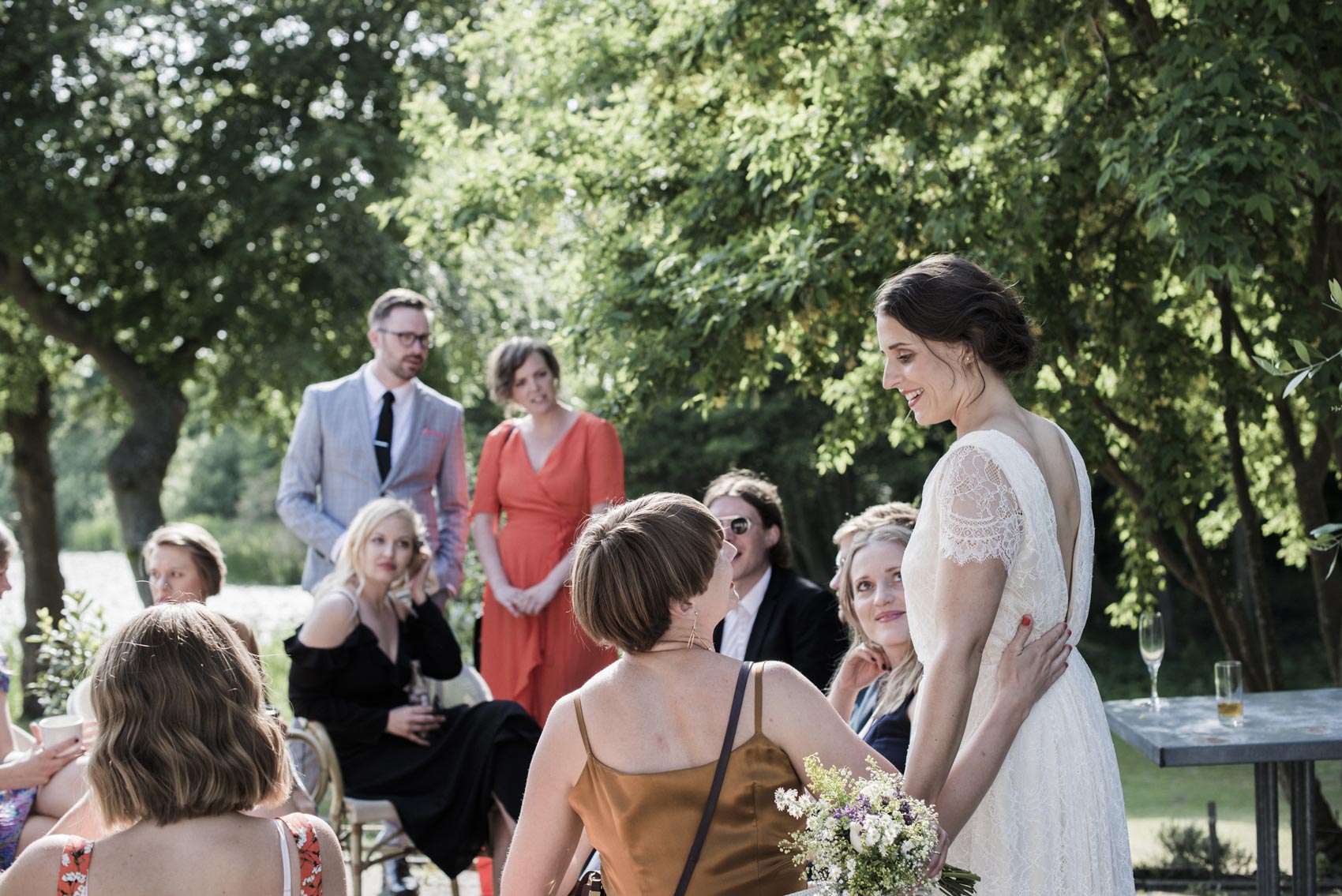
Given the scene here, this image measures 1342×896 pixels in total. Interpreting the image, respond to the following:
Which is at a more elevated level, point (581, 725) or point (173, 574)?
point (173, 574)

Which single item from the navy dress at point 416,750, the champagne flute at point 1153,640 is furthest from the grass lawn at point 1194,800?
the navy dress at point 416,750

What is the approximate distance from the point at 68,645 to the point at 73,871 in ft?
12.7

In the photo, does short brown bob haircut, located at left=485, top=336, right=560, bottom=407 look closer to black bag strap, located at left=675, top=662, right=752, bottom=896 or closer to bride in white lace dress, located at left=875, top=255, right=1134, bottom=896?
bride in white lace dress, located at left=875, top=255, right=1134, bottom=896

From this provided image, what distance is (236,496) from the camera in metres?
46.1

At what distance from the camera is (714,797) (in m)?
2.21

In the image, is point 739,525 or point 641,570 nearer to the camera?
point 641,570

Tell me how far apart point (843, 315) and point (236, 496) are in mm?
43514

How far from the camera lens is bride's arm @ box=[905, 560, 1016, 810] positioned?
86.9 inches

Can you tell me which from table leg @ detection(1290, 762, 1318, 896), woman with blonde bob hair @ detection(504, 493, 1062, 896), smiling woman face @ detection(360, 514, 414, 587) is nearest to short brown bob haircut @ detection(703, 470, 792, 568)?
smiling woman face @ detection(360, 514, 414, 587)

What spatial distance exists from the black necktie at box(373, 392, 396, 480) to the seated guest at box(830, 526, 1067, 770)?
7.41 ft

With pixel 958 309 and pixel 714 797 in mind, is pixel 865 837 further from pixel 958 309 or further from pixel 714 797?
pixel 958 309

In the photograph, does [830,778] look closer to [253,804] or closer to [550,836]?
[550,836]

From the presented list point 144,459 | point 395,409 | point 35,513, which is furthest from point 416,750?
point 35,513

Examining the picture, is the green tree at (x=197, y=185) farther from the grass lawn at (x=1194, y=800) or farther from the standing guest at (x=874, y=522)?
the standing guest at (x=874, y=522)
